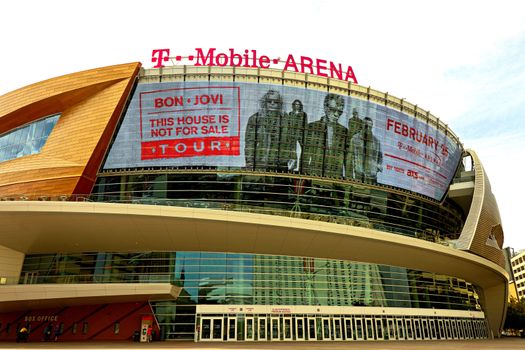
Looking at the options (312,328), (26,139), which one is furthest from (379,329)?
(26,139)

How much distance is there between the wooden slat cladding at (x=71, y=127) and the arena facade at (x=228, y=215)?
0.13m

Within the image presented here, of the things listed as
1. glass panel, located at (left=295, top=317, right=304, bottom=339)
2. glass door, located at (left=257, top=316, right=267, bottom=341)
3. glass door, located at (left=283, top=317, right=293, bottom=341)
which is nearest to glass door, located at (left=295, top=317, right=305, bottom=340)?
glass panel, located at (left=295, top=317, right=304, bottom=339)

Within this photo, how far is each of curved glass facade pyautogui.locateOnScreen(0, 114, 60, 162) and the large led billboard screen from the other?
7290 millimetres

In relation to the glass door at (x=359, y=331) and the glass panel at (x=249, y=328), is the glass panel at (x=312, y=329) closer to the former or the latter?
the glass door at (x=359, y=331)

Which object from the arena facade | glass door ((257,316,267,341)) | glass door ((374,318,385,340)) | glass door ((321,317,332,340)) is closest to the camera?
the arena facade

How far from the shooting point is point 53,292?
2855 cm

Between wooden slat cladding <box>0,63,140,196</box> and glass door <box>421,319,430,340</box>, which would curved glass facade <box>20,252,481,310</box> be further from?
wooden slat cladding <box>0,63,140,196</box>

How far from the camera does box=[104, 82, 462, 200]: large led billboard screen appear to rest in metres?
37.1

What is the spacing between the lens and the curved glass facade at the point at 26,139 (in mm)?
38625

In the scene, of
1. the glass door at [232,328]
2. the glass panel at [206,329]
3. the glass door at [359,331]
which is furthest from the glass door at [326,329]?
the glass panel at [206,329]

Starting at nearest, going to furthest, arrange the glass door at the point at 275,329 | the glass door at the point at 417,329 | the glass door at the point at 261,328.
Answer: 1. the glass door at the point at 261,328
2. the glass door at the point at 275,329
3. the glass door at the point at 417,329

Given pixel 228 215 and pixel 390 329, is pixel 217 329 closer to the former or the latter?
pixel 228 215

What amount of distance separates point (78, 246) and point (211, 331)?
1284 cm

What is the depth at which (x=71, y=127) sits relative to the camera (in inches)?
1463
